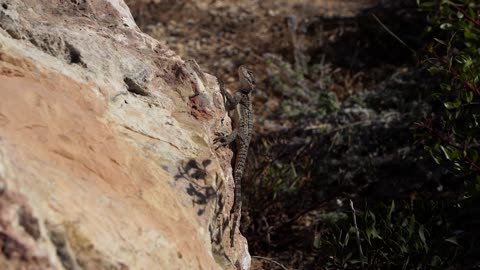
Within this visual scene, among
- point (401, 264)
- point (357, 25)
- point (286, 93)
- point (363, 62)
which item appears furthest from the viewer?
point (357, 25)

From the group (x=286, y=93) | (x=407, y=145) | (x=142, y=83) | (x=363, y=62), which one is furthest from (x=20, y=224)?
(x=363, y=62)

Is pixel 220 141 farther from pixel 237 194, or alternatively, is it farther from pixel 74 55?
pixel 74 55

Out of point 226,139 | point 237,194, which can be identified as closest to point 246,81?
point 226,139

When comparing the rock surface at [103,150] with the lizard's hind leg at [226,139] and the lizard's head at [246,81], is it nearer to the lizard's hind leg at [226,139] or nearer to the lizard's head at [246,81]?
the lizard's hind leg at [226,139]

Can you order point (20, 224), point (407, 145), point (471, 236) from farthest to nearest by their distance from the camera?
point (407, 145) < point (471, 236) < point (20, 224)

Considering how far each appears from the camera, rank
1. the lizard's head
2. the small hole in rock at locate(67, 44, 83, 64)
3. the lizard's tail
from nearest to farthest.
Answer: the small hole in rock at locate(67, 44, 83, 64) → the lizard's tail → the lizard's head

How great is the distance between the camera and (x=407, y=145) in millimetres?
5582

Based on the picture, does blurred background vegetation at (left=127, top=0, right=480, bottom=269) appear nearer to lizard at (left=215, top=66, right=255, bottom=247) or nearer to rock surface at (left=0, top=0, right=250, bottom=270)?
lizard at (left=215, top=66, right=255, bottom=247)

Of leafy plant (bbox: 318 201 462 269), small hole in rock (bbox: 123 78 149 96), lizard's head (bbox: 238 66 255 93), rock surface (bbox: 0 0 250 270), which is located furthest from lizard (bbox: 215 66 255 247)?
leafy plant (bbox: 318 201 462 269)

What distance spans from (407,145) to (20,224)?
4.30m

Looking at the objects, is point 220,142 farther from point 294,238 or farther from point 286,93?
point 286,93

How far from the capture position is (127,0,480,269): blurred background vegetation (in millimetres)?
3889

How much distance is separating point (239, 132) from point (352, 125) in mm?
2206

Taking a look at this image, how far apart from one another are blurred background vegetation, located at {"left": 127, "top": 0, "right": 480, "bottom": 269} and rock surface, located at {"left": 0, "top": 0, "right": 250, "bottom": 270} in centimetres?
107
